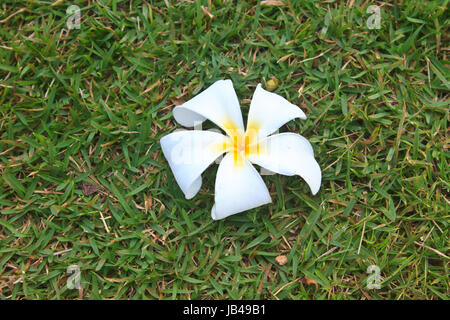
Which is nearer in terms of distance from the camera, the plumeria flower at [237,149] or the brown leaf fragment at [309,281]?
the plumeria flower at [237,149]

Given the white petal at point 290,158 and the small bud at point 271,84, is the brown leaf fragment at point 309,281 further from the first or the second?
the small bud at point 271,84

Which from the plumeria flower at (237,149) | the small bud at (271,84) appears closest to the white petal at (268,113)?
the plumeria flower at (237,149)

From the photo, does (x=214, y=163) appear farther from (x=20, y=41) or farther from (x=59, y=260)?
(x=20, y=41)

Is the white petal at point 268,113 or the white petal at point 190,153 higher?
the white petal at point 268,113

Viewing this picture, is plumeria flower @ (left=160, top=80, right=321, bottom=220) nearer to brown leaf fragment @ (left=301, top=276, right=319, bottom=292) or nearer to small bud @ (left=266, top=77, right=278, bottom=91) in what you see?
small bud @ (left=266, top=77, right=278, bottom=91)

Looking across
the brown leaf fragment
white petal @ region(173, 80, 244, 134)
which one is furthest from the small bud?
the brown leaf fragment

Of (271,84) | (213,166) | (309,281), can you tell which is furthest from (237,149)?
(309,281)

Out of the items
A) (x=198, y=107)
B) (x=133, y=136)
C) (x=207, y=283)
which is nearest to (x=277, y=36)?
(x=198, y=107)
